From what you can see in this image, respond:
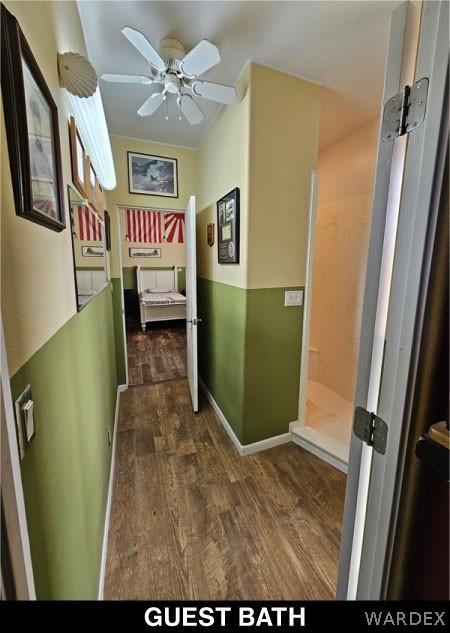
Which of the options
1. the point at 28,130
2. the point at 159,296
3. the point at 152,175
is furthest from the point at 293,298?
the point at 159,296

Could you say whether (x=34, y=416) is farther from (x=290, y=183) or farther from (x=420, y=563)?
(x=290, y=183)

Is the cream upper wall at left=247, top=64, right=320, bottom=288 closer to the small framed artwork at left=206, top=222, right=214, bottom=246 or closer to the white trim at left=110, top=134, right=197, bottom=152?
the small framed artwork at left=206, top=222, right=214, bottom=246

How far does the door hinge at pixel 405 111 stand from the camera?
21.4 inches

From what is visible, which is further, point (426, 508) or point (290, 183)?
point (290, 183)

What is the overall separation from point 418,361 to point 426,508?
13.4 inches

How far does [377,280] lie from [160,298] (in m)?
5.27

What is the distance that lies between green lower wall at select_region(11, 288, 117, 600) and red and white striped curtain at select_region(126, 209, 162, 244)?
202 inches

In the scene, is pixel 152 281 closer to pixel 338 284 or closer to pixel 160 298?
pixel 160 298

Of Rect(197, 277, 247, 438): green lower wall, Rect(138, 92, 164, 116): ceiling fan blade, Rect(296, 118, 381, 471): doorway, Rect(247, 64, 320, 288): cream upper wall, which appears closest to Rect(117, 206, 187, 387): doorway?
Rect(197, 277, 247, 438): green lower wall

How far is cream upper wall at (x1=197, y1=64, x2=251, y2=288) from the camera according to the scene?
5.98 ft

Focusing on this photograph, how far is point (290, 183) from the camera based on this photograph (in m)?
1.92
